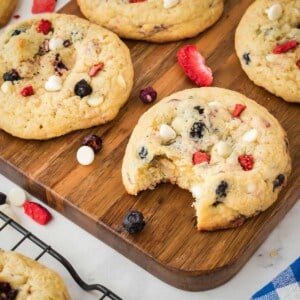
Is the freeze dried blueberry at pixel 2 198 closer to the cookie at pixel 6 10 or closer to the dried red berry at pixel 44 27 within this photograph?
the dried red berry at pixel 44 27

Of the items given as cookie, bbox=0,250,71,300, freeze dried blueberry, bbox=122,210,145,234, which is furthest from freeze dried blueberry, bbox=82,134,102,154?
cookie, bbox=0,250,71,300

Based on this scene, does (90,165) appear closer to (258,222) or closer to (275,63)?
(258,222)

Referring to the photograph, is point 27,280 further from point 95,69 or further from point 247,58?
point 247,58

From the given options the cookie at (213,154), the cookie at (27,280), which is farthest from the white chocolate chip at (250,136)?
the cookie at (27,280)

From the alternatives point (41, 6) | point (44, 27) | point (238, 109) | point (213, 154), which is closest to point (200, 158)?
point (213, 154)

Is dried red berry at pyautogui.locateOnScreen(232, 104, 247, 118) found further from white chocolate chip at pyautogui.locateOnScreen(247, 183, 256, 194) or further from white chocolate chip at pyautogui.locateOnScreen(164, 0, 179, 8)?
white chocolate chip at pyautogui.locateOnScreen(164, 0, 179, 8)

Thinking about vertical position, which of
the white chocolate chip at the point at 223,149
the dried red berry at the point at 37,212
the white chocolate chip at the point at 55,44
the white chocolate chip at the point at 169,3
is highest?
the white chocolate chip at the point at 169,3

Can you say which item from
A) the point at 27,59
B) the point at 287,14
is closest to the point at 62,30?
the point at 27,59
